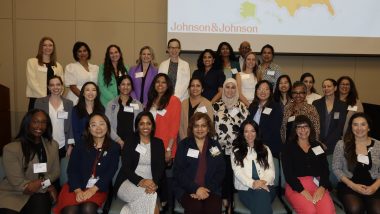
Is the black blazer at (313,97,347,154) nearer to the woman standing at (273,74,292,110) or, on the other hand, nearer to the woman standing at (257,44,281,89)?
the woman standing at (273,74,292,110)

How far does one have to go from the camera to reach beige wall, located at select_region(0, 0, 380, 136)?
6.88 meters

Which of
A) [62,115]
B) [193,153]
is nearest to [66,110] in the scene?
[62,115]

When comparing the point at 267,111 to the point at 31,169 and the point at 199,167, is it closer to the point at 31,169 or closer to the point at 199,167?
the point at 199,167

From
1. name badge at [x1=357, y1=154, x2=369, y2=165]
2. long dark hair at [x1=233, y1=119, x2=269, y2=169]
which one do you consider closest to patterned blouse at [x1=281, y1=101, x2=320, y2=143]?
name badge at [x1=357, y1=154, x2=369, y2=165]

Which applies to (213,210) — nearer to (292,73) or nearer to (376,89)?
(292,73)

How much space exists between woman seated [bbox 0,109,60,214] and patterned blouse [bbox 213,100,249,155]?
182cm

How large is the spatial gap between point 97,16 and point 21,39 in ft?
4.68

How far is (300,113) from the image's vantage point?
4602mm

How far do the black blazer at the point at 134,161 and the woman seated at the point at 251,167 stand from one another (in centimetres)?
74

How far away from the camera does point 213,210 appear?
3527 millimetres

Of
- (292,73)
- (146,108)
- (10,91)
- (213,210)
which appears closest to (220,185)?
(213,210)

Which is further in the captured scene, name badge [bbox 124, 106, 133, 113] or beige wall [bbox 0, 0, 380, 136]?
beige wall [bbox 0, 0, 380, 136]

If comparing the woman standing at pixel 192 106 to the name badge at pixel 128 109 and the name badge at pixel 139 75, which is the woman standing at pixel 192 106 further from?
the name badge at pixel 139 75

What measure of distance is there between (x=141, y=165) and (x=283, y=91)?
85.6 inches
